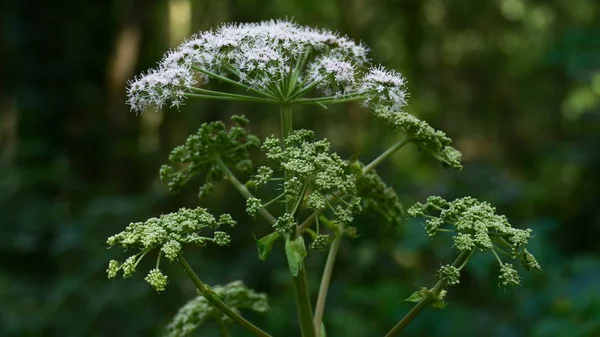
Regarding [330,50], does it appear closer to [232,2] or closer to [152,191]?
[152,191]

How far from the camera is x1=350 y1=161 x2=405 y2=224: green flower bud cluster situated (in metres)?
2.17

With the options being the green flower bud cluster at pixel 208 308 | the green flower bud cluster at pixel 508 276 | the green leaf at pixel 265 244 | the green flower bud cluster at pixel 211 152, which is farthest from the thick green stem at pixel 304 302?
the green flower bud cluster at pixel 508 276

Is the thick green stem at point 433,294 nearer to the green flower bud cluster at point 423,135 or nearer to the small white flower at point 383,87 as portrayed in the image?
the green flower bud cluster at point 423,135

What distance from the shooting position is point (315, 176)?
1.76 m

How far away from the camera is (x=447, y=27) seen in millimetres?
12156

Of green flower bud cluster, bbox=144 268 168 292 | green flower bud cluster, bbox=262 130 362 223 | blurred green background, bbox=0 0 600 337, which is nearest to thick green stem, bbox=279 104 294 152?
green flower bud cluster, bbox=262 130 362 223

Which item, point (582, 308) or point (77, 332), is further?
point (77, 332)

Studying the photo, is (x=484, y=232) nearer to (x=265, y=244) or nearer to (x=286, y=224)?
(x=286, y=224)

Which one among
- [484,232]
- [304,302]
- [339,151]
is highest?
[339,151]

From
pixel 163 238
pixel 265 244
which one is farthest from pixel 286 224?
pixel 163 238

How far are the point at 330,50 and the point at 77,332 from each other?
16.2ft

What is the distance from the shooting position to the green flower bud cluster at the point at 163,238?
5.54ft

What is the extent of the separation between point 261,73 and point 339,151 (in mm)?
5203

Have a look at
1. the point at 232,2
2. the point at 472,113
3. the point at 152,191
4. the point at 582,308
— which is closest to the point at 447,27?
the point at 472,113
